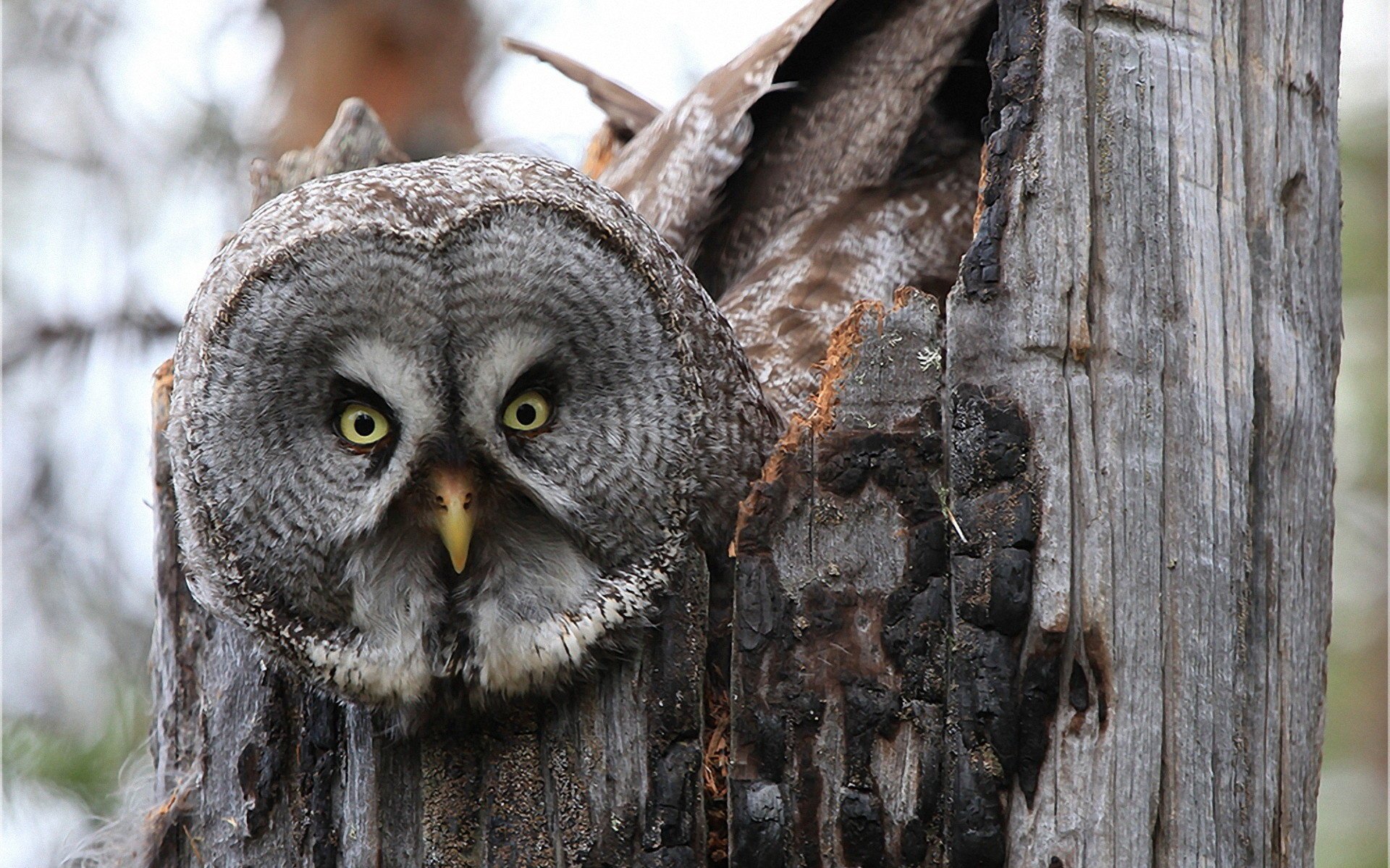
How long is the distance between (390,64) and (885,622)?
4.69 metres

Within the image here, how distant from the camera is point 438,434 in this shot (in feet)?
6.98

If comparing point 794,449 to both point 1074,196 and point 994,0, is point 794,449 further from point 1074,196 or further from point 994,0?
point 994,0

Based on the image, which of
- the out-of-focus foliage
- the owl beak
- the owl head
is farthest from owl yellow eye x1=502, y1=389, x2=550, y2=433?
the out-of-focus foliage

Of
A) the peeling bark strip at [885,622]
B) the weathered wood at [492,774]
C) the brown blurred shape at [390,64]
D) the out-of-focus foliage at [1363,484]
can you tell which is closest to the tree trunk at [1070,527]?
the peeling bark strip at [885,622]

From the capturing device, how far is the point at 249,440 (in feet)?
7.06

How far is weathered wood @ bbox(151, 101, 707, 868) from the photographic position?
2176 millimetres

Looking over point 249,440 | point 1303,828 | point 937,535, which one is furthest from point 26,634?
point 1303,828

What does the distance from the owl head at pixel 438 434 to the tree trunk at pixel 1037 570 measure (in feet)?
0.48

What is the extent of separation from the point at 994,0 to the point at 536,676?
2088mm

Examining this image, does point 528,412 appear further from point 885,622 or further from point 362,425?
point 885,622

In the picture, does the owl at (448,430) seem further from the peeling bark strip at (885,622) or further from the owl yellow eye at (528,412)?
the peeling bark strip at (885,622)

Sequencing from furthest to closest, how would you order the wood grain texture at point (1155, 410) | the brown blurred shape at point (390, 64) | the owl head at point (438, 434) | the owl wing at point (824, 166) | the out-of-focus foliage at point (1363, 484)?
1. the out-of-focus foliage at point (1363, 484)
2. the brown blurred shape at point (390, 64)
3. the owl wing at point (824, 166)
4. the owl head at point (438, 434)
5. the wood grain texture at point (1155, 410)

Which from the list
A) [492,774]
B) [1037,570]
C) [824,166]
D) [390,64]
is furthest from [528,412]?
[390,64]

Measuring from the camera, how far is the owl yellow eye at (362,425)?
2.17m
